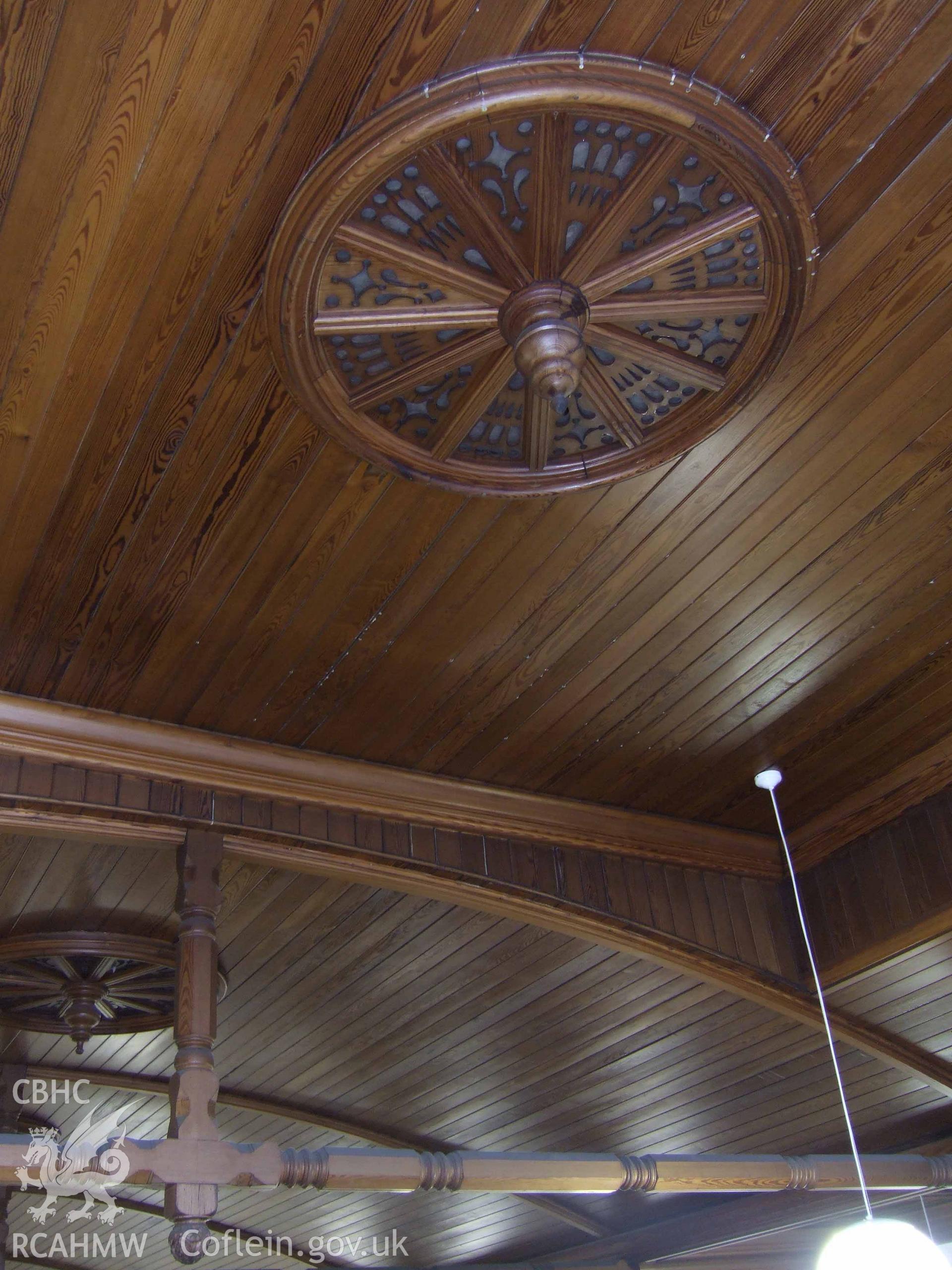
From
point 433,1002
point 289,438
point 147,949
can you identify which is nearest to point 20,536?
point 289,438

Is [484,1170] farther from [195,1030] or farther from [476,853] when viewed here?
[195,1030]

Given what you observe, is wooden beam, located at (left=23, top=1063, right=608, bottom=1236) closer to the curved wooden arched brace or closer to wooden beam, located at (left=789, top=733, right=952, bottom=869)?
the curved wooden arched brace

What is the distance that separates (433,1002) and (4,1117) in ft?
9.14

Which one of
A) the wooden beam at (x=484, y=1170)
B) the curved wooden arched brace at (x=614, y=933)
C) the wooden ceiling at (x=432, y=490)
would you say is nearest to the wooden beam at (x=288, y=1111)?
the wooden beam at (x=484, y=1170)

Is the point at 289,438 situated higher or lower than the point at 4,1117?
higher

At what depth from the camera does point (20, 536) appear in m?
3.36

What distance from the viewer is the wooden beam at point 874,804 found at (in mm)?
4680

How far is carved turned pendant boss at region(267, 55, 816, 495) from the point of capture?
2.56 meters

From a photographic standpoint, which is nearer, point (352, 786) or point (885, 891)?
point (352, 786)

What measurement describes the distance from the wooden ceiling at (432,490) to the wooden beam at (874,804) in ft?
0.36

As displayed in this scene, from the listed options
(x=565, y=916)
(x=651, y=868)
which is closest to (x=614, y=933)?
(x=565, y=916)

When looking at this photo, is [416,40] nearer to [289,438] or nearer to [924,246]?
[289,438]

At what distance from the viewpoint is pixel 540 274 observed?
113 inches

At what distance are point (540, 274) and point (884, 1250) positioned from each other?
286 centimetres
